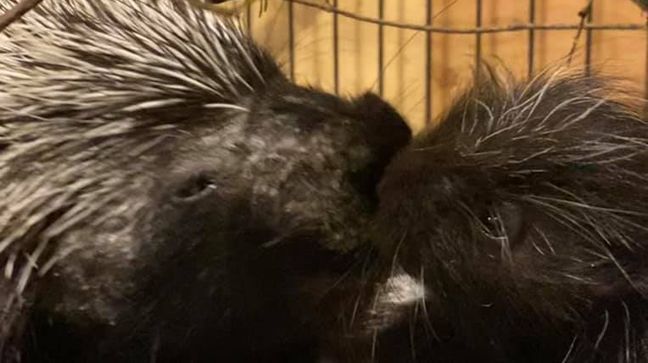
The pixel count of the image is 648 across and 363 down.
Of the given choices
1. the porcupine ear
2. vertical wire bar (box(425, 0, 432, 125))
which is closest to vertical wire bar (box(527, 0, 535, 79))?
vertical wire bar (box(425, 0, 432, 125))

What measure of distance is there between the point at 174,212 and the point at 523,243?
8.7 inches

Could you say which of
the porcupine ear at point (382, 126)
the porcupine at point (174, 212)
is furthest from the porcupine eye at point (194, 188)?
the porcupine ear at point (382, 126)

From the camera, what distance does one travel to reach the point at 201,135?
70 cm

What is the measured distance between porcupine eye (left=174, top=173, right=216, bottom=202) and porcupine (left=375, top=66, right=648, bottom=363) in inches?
4.4

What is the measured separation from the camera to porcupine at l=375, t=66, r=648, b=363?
64 cm

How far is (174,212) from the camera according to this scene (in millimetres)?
686

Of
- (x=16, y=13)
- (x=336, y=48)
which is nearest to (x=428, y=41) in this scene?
(x=336, y=48)

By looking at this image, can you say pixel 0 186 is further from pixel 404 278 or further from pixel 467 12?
pixel 467 12

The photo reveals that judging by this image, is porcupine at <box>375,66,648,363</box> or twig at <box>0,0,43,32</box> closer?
twig at <box>0,0,43,32</box>

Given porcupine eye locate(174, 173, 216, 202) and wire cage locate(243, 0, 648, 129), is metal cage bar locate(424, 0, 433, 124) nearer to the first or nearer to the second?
wire cage locate(243, 0, 648, 129)

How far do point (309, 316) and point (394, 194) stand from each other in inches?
4.1

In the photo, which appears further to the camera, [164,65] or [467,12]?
[467,12]

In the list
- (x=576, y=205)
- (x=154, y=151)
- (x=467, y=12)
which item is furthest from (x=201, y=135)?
(x=467, y=12)

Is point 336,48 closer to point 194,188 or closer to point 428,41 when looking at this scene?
point 428,41
